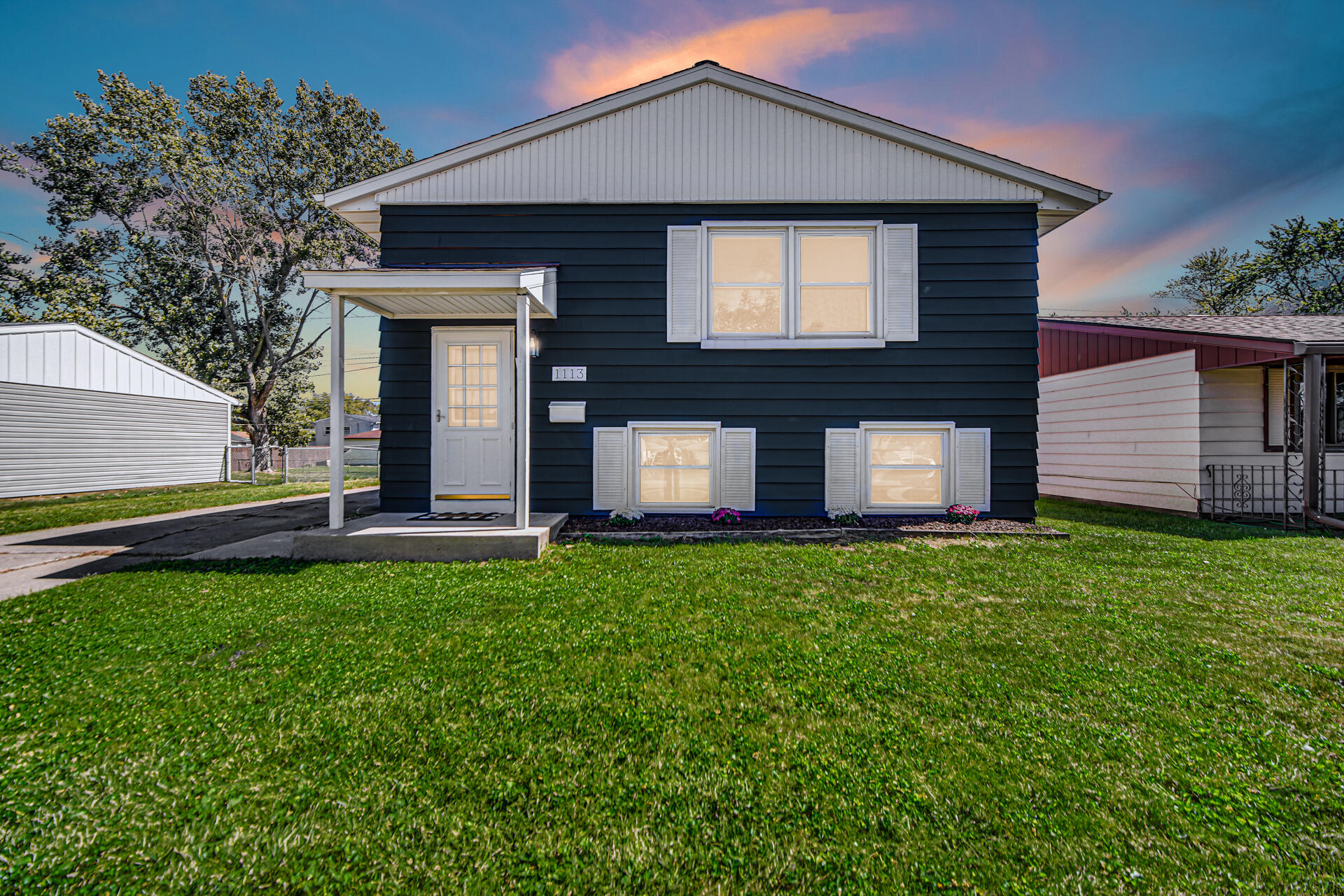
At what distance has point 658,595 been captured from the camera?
3.75m

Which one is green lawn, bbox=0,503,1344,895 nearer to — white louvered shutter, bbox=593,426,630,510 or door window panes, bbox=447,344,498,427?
white louvered shutter, bbox=593,426,630,510

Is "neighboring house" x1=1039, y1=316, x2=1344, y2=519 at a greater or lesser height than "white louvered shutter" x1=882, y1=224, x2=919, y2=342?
lesser

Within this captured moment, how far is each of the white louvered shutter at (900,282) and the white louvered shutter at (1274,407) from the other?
6.53 m

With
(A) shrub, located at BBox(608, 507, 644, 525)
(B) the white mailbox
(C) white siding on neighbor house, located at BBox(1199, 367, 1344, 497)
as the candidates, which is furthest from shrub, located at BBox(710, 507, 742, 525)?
(C) white siding on neighbor house, located at BBox(1199, 367, 1344, 497)

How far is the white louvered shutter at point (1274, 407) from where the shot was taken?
781 centimetres

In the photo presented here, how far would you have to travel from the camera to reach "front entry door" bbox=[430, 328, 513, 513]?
6422 mm

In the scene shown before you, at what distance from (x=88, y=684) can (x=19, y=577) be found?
3.27m

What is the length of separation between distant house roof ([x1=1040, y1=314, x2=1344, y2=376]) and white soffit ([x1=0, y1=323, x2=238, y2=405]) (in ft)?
71.7

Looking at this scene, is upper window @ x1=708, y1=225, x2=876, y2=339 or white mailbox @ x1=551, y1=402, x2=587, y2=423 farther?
upper window @ x1=708, y1=225, x2=876, y2=339

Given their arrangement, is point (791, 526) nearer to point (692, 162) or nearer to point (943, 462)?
point (943, 462)

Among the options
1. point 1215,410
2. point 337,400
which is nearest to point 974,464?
point 1215,410

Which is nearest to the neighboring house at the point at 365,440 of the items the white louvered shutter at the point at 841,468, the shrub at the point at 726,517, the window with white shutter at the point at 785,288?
the window with white shutter at the point at 785,288

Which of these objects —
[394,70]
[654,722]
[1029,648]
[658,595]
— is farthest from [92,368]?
[1029,648]

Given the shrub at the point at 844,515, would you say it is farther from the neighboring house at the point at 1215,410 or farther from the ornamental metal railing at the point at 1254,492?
the ornamental metal railing at the point at 1254,492
